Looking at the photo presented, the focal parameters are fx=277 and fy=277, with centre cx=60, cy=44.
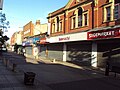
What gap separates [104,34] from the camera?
2788 centimetres

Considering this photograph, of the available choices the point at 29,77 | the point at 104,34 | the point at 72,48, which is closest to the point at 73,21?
the point at 72,48

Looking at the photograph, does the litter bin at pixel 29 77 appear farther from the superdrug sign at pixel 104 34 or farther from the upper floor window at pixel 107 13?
the upper floor window at pixel 107 13

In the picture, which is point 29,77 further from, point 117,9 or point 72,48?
point 72,48

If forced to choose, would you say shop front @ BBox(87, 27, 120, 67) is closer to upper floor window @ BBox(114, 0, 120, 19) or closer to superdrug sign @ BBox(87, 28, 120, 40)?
superdrug sign @ BBox(87, 28, 120, 40)

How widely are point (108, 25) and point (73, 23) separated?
10.2 meters

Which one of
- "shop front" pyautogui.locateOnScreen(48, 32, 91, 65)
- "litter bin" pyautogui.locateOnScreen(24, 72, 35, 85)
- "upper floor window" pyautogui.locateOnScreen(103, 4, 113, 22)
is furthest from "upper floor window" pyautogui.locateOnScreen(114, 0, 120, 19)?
"litter bin" pyautogui.locateOnScreen(24, 72, 35, 85)

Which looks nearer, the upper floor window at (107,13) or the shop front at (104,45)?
the shop front at (104,45)

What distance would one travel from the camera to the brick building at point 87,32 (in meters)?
28.0

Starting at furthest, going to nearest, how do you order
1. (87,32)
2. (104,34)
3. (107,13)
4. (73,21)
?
(73,21)
(87,32)
(107,13)
(104,34)

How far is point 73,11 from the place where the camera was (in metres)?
38.3

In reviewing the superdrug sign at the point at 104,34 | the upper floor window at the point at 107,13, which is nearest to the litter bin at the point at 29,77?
the superdrug sign at the point at 104,34

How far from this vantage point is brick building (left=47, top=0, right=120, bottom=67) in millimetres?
28031

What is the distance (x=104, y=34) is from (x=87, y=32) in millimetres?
4027

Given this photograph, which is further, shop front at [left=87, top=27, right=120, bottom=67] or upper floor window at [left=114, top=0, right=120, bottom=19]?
upper floor window at [left=114, top=0, right=120, bottom=19]
